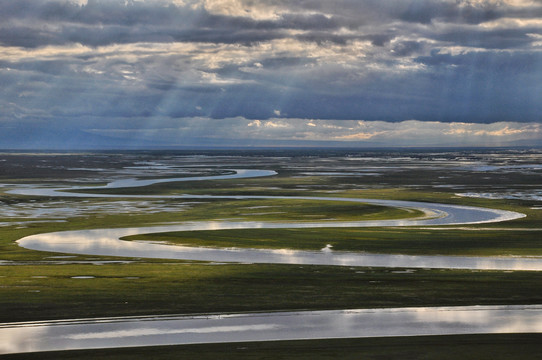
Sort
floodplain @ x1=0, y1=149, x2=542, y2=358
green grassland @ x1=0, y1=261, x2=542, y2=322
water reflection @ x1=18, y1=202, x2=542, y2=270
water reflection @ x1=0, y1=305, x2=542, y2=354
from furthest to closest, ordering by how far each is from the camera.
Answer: water reflection @ x1=18, y1=202, x2=542, y2=270, floodplain @ x1=0, y1=149, x2=542, y2=358, green grassland @ x1=0, y1=261, x2=542, y2=322, water reflection @ x1=0, y1=305, x2=542, y2=354

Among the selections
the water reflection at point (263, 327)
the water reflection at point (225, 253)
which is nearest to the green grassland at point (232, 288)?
the water reflection at point (263, 327)

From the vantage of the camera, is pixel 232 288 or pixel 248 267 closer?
pixel 232 288

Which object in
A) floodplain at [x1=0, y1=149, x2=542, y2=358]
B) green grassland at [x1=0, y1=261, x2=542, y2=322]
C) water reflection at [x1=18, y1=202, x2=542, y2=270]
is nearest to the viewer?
green grassland at [x1=0, y1=261, x2=542, y2=322]

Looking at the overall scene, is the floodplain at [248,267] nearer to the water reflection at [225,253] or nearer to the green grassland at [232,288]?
the green grassland at [232,288]

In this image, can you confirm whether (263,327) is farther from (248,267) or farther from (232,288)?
(248,267)

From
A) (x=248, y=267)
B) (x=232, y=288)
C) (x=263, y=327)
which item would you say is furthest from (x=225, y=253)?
(x=263, y=327)

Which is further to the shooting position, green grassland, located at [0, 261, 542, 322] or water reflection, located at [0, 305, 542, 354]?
green grassland, located at [0, 261, 542, 322]

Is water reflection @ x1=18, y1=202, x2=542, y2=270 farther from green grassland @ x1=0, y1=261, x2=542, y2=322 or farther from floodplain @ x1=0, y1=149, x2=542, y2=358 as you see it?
green grassland @ x1=0, y1=261, x2=542, y2=322

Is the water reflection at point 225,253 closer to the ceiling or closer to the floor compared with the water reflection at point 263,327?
closer to the floor

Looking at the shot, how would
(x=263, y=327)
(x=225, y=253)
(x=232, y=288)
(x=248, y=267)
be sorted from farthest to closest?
1. (x=225, y=253)
2. (x=248, y=267)
3. (x=232, y=288)
4. (x=263, y=327)

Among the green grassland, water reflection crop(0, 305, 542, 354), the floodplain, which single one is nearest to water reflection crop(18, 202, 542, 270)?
the floodplain
